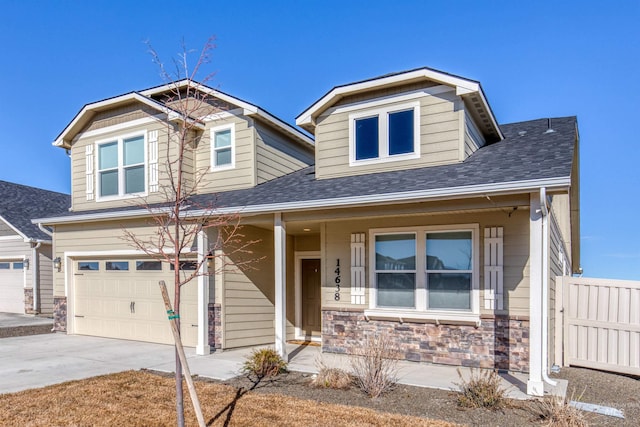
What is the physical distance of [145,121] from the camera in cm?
1077

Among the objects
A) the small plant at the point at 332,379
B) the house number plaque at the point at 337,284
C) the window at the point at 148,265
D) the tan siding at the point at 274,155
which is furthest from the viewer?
the tan siding at the point at 274,155

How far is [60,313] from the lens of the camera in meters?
11.5

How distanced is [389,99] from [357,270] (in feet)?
11.6

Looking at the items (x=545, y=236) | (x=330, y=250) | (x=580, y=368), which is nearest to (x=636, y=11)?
(x=545, y=236)

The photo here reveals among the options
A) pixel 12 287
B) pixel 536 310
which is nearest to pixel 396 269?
pixel 536 310

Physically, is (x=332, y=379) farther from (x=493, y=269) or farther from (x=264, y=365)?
(x=493, y=269)

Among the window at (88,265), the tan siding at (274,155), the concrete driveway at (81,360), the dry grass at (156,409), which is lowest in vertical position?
the concrete driveway at (81,360)

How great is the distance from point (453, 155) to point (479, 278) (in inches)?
92.9

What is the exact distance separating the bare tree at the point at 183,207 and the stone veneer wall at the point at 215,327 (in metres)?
0.86

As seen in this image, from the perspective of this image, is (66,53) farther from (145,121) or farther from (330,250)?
(330,250)

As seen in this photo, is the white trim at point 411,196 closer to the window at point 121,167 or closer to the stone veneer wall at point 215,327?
the stone veneer wall at point 215,327

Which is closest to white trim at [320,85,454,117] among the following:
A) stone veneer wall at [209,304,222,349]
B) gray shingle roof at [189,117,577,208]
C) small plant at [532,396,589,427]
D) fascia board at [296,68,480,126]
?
fascia board at [296,68,480,126]

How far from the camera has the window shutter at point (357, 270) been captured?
8430 mm

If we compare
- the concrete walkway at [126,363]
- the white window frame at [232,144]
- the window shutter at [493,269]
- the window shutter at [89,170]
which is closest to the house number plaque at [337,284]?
the concrete walkway at [126,363]
